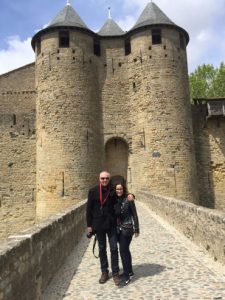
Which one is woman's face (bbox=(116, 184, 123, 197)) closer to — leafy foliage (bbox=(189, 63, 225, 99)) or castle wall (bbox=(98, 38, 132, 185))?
castle wall (bbox=(98, 38, 132, 185))

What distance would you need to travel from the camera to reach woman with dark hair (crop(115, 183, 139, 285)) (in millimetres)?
4555

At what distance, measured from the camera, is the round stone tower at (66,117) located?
56.3ft

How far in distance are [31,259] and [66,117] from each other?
1412 cm

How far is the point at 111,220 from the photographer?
4578 mm

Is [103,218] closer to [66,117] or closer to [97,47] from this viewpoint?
[66,117]

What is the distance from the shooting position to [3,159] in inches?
758

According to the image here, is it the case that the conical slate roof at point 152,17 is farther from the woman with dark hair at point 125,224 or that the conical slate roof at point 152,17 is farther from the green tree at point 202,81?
the woman with dark hair at point 125,224

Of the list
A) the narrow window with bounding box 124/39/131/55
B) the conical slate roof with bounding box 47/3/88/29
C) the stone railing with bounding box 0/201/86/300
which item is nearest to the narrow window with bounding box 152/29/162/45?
the narrow window with bounding box 124/39/131/55

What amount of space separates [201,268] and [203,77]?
28.2m

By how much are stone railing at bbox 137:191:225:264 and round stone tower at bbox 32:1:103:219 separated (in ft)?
26.6

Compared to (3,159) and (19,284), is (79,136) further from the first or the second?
(19,284)

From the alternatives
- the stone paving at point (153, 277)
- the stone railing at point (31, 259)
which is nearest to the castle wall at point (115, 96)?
the stone paving at point (153, 277)

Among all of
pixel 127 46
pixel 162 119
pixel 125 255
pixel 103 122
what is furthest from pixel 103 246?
pixel 127 46

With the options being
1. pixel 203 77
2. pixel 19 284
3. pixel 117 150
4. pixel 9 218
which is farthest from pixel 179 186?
pixel 203 77
